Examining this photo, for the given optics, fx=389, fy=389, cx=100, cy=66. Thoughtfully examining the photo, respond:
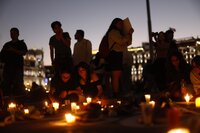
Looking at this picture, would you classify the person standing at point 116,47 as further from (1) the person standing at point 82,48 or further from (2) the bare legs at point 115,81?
(1) the person standing at point 82,48

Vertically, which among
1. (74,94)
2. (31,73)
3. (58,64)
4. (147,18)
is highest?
(31,73)

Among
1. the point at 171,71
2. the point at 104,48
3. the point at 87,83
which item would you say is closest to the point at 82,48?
the point at 104,48

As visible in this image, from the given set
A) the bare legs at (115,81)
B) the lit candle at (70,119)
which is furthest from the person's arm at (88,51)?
the lit candle at (70,119)

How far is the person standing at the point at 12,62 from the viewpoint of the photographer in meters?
10.3

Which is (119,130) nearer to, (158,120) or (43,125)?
(158,120)

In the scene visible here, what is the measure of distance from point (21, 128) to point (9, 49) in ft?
18.2

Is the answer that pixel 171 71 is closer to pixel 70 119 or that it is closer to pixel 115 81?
pixel 115 81

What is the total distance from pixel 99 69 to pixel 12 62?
2.33 meters

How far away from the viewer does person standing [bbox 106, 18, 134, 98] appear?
867cm

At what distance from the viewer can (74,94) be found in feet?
26.4

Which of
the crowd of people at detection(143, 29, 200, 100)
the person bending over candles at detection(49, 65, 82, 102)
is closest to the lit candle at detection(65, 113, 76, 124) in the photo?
the person bending over candles at detection(49, 65, 82, 102)

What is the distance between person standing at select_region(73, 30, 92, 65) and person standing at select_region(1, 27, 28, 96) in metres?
1.41

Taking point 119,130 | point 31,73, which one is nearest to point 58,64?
point 119,130

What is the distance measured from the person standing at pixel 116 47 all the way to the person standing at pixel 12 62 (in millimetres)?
2652
